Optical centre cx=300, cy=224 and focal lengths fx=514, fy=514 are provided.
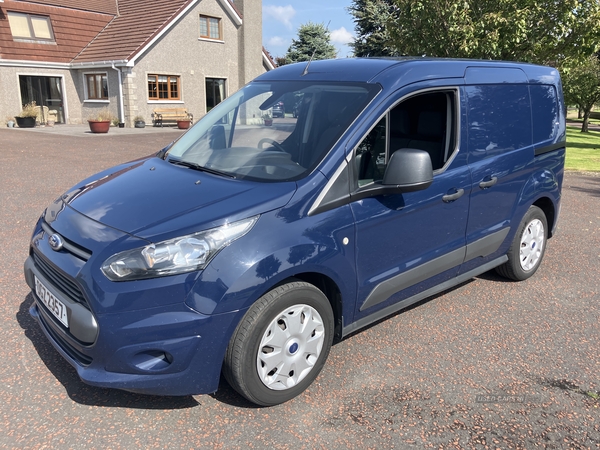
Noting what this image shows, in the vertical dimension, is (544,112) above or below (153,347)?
above

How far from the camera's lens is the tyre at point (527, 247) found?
186 inches

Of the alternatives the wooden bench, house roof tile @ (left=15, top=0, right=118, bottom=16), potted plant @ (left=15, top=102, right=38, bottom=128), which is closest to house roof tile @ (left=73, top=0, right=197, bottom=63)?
house roof tile @ (left=15, top=0, right=118, bottom=16)

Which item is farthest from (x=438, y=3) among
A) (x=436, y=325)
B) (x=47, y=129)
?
(x=47, y=129)

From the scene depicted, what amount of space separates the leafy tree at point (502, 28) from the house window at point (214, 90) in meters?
15.9

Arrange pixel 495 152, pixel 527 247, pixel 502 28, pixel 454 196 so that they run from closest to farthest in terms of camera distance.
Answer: pixel 454 196, pixel 495 152, pixel 527 247, pixel 502 28

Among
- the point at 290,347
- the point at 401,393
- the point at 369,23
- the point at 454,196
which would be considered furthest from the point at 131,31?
the point at 401,393

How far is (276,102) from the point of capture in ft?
12.7

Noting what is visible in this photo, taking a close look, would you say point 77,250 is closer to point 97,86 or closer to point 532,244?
point 532,244

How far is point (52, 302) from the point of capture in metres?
2.93

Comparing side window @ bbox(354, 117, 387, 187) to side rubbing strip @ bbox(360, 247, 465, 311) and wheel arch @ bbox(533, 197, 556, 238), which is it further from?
wheel arch @ bbox(533, 197, 556, 238)

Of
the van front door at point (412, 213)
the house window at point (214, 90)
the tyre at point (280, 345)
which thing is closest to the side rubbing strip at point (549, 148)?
the van front door at point (412, 213)

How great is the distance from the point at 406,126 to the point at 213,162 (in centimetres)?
160

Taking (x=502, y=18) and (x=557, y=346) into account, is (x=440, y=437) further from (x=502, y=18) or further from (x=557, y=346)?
(x=502, y=18)

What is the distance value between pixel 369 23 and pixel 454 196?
29315 mm
